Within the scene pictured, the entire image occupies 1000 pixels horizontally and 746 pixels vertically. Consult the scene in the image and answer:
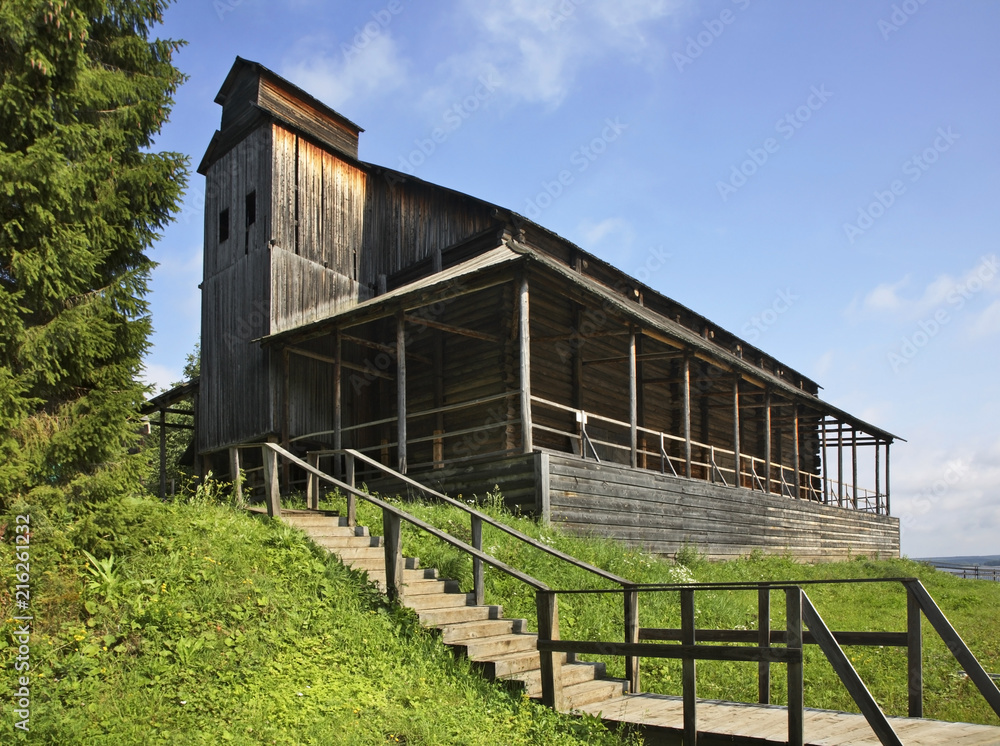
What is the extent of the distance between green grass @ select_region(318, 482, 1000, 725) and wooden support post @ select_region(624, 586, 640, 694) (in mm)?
1359

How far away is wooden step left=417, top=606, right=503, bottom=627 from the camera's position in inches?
316

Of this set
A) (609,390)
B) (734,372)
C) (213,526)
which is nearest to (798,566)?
(734,372)

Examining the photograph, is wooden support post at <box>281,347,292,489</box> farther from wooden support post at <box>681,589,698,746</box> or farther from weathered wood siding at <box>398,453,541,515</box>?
wooden support post at <box>681,589,698,746</box>

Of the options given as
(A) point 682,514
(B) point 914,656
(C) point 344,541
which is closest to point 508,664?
(C) point 344,541

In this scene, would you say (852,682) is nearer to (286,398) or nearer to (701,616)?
(701,616)

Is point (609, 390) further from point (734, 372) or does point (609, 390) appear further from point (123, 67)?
point (123, 67)

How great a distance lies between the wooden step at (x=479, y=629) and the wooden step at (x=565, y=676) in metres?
0.62

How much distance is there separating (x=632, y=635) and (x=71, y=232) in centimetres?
663

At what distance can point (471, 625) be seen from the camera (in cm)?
820

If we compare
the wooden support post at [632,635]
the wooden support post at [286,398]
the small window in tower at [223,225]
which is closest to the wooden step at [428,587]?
the wooden support post at [632,635]

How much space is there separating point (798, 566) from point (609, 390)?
21.5ft

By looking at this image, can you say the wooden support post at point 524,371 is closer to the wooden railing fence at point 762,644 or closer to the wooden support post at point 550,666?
the wooden railing fence at point 762,644

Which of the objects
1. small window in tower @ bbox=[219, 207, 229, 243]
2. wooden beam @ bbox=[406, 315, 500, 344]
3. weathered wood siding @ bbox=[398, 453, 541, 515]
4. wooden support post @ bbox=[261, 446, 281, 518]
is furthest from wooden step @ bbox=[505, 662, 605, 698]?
small window in tower @ bbox=[219, 207, 229, 243]

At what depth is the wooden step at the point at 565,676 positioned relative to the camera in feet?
24.1
